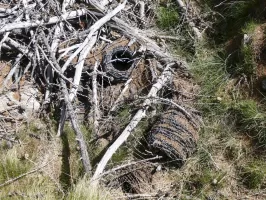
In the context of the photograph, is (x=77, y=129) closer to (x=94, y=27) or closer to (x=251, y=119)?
(x=94, y=27)

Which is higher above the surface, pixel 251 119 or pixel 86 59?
pixel 86 59

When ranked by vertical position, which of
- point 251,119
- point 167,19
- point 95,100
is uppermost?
point 167,19

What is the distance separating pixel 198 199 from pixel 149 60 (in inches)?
68.7

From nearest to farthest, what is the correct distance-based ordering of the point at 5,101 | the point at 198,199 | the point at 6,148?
the point at 198,199
the point at 6,148
the point at 5,101

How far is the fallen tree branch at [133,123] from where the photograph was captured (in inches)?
187

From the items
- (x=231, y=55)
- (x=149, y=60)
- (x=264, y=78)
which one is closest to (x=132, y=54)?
(x=149, y=60)

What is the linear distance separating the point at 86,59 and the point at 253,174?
7.26 feet

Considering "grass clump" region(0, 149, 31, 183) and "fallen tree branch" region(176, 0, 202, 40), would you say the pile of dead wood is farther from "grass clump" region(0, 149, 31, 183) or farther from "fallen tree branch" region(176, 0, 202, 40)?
"grass clump" region(0, 149, 31, 183)

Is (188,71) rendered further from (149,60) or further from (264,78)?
(264,78)

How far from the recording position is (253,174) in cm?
482

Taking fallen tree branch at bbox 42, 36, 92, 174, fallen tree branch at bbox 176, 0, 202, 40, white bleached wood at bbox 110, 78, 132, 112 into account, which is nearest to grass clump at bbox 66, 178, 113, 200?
fallen tree branch at bbox 42, 36, 92, 174

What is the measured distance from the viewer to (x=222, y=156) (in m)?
5.08

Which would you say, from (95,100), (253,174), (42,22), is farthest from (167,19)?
(253,174)

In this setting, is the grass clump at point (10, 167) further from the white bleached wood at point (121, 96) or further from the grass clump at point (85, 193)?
the white bleached wood at point (121, 96)
